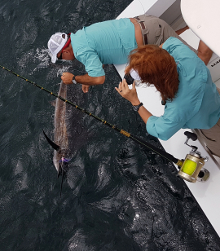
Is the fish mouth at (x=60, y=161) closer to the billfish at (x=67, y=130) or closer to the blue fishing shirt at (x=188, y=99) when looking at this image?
the billfish at (x=67, y=130)

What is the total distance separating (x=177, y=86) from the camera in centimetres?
155

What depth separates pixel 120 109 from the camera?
380 centimetres

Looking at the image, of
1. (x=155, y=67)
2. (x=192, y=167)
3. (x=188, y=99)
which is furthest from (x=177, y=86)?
(x=192, y=167)

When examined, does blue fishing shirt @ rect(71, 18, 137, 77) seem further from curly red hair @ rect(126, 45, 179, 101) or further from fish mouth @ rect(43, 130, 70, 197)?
fish mouth @ rect(43, 130, 70, 197)

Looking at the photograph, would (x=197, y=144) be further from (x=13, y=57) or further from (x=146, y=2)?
(x=13, y=57)

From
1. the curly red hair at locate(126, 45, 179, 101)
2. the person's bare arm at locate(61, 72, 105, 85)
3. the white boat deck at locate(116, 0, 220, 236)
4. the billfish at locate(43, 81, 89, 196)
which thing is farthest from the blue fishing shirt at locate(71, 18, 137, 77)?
the billfish at locate(43, 81, 89, 196)

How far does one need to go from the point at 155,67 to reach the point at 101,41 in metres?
1.44

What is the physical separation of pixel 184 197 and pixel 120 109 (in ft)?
5.26

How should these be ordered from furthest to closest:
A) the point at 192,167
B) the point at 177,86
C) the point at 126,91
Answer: the point at 192,167, the point at 126,91, the point at 177,86

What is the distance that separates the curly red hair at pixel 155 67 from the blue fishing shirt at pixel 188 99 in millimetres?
164

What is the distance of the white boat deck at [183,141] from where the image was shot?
88.0 inches

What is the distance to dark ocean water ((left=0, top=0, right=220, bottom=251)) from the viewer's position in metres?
3.04

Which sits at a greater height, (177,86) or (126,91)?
(177,86)

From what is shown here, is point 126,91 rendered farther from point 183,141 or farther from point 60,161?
point 60,161
